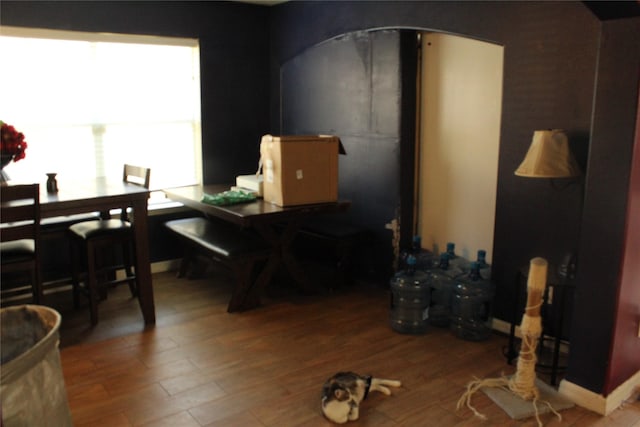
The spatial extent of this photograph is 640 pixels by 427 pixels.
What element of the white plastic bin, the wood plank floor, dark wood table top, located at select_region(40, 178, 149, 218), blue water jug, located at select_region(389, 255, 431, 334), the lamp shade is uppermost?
the lamp shade

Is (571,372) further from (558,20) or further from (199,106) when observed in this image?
(199,106)

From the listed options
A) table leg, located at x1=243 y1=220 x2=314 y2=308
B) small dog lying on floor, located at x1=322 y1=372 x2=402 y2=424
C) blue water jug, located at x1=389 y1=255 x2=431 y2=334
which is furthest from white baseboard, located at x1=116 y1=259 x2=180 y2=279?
small dog lying on floor, located at x1=322 y1=372 x2=402 y2=424

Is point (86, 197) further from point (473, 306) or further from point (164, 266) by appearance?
point (473, 306)

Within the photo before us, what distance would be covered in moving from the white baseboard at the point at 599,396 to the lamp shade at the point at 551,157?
1001 mm

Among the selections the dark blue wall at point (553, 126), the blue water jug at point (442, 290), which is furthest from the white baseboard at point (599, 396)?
the blue water jug at point (442, 290)

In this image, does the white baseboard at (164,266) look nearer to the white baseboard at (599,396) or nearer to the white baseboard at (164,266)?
the white baseboard at (164,266)

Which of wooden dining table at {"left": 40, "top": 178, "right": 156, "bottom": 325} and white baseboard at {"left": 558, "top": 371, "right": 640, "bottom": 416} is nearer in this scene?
white baseboard at {"left": 558, "top": 371, "right": 640, "bottom": 416}

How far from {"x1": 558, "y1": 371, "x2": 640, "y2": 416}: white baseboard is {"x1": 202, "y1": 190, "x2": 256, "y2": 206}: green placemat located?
2.19 meters

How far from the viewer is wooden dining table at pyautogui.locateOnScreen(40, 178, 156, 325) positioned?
3.13 meters

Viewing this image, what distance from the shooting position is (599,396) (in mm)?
2600

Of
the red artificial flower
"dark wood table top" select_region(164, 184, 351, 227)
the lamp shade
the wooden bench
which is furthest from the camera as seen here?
the wooden bench

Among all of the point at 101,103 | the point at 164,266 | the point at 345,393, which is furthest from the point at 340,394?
the point at 101,103

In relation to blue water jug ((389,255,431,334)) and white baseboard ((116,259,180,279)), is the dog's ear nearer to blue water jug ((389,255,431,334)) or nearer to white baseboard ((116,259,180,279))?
blue water jug ((389,255,431,334))

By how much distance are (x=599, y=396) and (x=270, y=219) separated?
6.60 feet
